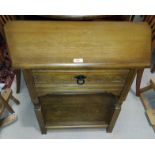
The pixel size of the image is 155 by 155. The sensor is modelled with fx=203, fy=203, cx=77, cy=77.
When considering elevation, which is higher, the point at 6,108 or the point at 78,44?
the point at 78,44

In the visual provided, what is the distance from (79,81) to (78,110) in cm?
36

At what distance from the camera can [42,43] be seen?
84 centimetres

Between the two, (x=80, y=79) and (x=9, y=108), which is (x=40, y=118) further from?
(x=80, y=79)

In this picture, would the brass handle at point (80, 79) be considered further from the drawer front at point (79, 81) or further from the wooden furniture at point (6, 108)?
the wooden furniture at point (6, 108)

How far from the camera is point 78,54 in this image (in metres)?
0.81

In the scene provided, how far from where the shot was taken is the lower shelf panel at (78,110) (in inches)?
43.6

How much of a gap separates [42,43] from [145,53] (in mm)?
426

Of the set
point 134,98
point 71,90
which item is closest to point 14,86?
point 71,90

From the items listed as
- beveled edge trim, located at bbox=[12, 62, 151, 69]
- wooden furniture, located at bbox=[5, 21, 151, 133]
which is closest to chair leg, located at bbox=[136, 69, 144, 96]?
wooden furniture, located at bbox=[5, 21, 151, 133]

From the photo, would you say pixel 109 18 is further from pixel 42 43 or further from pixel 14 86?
pixel 14 86

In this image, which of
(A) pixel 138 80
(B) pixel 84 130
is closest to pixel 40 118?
(B) pixel 84 130

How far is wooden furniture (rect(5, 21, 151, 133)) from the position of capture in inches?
31.4

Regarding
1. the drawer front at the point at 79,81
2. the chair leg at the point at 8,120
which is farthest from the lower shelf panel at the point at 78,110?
the chair leg at the point at 8,120

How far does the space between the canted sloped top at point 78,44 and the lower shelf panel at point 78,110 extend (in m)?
0.32
